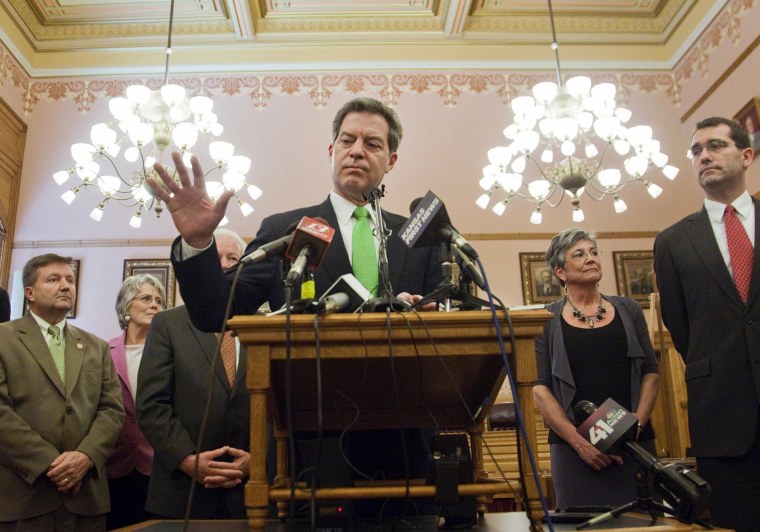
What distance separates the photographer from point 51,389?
2557mm

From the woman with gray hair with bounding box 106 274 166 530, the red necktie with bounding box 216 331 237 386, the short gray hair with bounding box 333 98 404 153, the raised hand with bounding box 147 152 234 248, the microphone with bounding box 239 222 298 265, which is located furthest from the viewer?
the woman with gray hair with bounding box 106 274 166 530

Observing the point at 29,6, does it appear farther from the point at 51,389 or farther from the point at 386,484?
the point at 386,484

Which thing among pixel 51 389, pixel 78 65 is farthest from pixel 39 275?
pixel 78 65

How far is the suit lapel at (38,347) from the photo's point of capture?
2580mm

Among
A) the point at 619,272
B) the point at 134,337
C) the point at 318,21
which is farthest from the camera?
the point at 318,21

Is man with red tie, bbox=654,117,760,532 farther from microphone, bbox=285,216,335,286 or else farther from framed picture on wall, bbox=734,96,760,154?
framed picture on wall, bbox=734,96,760,154

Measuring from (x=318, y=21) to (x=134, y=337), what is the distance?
15.7 ft

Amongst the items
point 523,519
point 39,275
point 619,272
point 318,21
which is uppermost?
point 318,21

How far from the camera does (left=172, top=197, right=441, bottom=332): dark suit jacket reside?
54.1 inches

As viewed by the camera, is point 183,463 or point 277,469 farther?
point 183,463

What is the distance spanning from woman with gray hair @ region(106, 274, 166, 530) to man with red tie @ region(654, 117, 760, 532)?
2.20 meters

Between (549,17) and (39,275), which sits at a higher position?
(549,17)

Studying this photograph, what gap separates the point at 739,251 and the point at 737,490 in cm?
80

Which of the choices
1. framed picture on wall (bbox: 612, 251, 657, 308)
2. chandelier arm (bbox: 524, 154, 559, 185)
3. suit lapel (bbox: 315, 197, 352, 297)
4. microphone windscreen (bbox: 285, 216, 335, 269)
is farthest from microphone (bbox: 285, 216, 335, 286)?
framed picture on wall (bbox: 612, 251, 657, 308)
